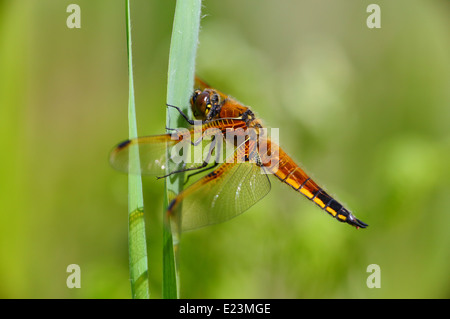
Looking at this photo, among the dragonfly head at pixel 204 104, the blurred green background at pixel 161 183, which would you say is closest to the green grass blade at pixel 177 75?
the dragonfly head at pixel 204 104

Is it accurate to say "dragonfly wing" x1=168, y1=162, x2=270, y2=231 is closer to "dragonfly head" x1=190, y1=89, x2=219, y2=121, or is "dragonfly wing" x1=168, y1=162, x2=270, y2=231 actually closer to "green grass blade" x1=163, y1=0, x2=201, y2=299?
"green grass blade" x1=163, y1=0, x2=201, y2=299

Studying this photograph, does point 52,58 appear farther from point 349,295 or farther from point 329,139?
point 349,295

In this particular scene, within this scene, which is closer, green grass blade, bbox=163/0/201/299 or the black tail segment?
green grass blade, bbox=163/0/201/299

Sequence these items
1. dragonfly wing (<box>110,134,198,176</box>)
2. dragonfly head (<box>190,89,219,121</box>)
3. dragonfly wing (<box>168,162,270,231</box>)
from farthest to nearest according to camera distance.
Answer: dragonfly head (<box>190,89,219,121</box>)
dragonfly wing (<box>168,162,270,231</box>)
dragonfly wing (<box>110,134,198,176</box>)

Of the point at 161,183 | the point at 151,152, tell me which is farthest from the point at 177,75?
the point at 161,183

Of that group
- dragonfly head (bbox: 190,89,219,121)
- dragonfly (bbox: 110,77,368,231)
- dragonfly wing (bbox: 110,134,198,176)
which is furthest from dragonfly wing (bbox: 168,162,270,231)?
dragonfly head (bbox: 190,89,219,121)
